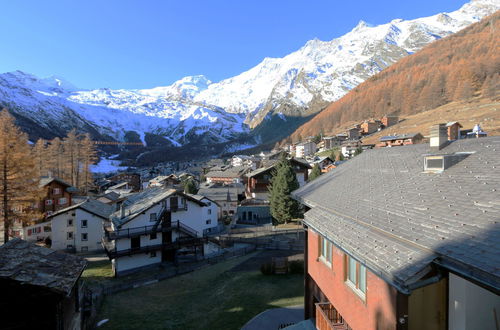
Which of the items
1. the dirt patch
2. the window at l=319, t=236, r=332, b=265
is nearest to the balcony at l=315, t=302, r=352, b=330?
the window at l=319, t=236, r=332, b=265

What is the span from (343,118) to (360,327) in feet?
599

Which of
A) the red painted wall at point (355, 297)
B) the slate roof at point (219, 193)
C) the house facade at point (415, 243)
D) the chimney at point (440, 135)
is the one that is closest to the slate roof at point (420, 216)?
the house facade at point (415, 243)

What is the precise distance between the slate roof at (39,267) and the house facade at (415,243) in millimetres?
12544

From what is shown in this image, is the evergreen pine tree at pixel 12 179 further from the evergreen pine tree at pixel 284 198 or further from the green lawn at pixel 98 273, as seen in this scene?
the evergreen pine tree at pixel 284 198

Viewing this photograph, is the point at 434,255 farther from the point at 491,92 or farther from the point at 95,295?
the point at 491,92

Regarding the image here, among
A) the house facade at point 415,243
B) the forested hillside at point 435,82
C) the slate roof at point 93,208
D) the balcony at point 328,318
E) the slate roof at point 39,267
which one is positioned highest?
the forested hillside at point 435,82

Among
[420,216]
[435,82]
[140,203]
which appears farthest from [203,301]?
[435,82]

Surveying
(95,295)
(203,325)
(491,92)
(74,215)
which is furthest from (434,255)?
(491,92)

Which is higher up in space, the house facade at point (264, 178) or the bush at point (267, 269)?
the house facade at point (264, 178)

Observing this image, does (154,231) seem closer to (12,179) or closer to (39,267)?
(12,179)

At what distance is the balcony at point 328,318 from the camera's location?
957cm

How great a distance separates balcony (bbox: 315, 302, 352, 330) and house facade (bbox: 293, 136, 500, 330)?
0.12ft

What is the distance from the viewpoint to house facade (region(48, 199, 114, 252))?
38406mm

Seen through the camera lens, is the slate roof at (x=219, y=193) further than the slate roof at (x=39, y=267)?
Yes
